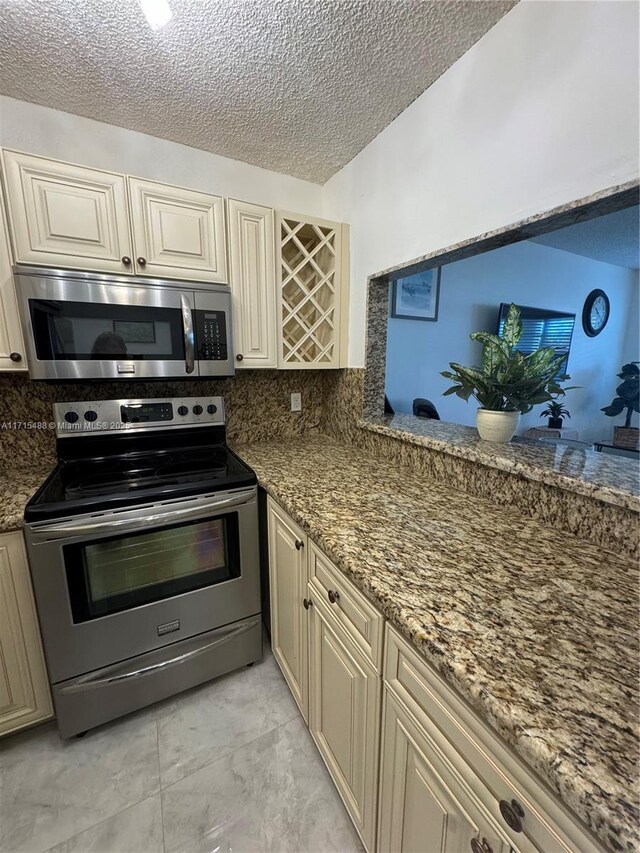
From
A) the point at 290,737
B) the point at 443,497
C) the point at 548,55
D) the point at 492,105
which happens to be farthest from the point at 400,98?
the point at 290,737

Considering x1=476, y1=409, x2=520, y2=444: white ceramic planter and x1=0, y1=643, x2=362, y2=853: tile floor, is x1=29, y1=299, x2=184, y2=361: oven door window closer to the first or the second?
x1=476, y1=409, x2=520, y2=444: white ceramic planter

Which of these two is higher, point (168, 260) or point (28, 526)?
point (168, 260)

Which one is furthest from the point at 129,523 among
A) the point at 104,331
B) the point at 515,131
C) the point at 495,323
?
the point at 495,323

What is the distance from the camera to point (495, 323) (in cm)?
327

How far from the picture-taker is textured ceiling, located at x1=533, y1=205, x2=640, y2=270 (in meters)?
2.44

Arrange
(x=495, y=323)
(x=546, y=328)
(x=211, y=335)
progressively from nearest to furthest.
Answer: (x=211, y=335) < (x=495, y=323) < (x=546, y=328)

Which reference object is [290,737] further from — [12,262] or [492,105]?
[492,105]

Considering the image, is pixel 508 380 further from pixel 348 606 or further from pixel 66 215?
pixel 66 215

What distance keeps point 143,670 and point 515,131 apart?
2290mm

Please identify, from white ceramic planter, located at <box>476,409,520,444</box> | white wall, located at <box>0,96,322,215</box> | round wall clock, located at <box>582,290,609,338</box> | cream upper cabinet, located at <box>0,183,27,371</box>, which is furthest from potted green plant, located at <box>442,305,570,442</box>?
round wall clock, located at <box>582,290,609,338</box>

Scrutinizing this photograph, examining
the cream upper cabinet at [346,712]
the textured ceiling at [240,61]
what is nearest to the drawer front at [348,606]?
the cream upper cabinet at [346,712]

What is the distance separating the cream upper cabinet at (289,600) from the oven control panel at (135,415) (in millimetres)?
657

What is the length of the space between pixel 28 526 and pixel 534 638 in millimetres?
1432

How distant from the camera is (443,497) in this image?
1.27 m
